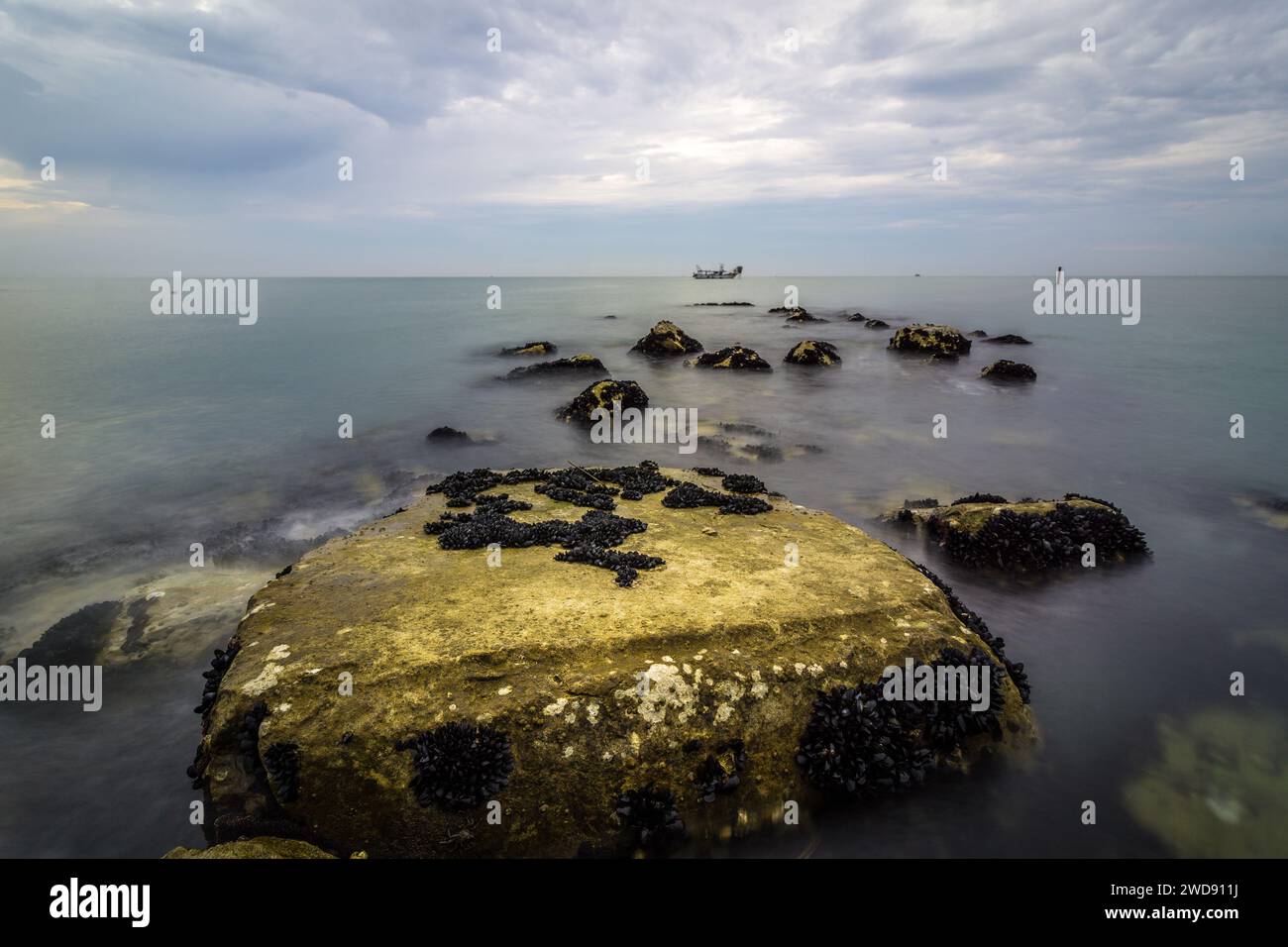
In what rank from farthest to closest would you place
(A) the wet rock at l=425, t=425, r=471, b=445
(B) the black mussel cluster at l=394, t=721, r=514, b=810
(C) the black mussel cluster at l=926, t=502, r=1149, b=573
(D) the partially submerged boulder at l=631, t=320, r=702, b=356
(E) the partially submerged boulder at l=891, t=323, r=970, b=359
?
(D) the partially submerged boulder at l=631, t=320, r=702, b=356 < (E) the partially submerged boulder at l=891, t=323, r=970, b=359 < (A) the wet rock at l=425, t=425, r=471, b=445 < (C) the black mussel cluster at l=926, t=502, r=1149, b=573 < (B) the black mussel cluster at l=394, t=721, r=514, b=810

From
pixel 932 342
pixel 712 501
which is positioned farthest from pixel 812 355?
pixel 712 501

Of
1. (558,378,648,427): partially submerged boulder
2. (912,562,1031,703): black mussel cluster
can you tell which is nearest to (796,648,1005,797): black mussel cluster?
(912,562,1031,703): black mussel cluster

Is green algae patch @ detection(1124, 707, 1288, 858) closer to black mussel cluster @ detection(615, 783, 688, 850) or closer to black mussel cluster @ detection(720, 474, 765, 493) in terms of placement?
black mussel cluster @ detection(615, 783, 688, 850)

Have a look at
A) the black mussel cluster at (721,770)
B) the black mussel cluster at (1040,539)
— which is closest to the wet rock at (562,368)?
the black mussel cluster at (1040,539)

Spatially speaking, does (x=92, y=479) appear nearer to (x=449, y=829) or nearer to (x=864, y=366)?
(x=449, y=829)

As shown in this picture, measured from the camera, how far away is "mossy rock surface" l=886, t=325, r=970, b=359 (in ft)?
158

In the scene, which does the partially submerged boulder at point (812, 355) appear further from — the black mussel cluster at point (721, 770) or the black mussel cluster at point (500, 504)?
the black mussel cluster at point (721, 770)

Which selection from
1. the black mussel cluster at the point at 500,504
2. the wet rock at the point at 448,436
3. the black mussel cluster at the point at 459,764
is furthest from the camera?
the wet rock at the point at 448,436

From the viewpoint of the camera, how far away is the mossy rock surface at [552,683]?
701cm

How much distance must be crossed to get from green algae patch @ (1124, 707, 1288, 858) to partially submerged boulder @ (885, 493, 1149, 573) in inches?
183

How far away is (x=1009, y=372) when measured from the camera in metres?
39.6

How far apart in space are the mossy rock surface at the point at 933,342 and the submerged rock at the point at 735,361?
1392cm

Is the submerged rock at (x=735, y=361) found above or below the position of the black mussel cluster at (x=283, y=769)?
above

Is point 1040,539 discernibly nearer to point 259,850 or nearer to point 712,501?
point 712,501
